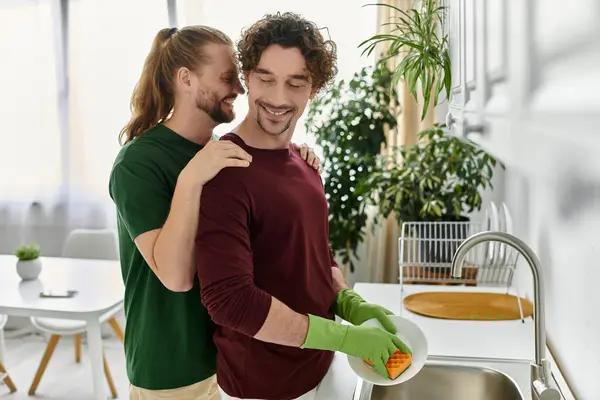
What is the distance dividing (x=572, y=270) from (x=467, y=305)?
609mm

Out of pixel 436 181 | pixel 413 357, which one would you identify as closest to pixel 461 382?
pixel 413 357

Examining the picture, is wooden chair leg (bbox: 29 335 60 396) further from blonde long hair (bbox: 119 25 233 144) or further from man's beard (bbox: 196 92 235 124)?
man's beard (bbox: 196 92 235 124)

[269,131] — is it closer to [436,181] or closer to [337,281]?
[337,281]

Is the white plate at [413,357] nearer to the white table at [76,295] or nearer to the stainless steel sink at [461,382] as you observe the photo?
the stainless steel sink at [461,382]

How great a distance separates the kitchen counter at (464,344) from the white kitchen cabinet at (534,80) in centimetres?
44

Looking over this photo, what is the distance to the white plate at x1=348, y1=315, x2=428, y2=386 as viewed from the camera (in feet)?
3.23

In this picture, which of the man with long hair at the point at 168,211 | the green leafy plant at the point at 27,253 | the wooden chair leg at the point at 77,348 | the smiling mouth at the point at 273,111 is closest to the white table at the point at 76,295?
the green leafy plant at the point at 27,253

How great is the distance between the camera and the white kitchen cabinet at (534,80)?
18.9 inches

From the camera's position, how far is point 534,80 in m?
0.65

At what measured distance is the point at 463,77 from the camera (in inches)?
48.8

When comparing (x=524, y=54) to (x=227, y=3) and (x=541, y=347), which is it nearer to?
(x=541, y=347)

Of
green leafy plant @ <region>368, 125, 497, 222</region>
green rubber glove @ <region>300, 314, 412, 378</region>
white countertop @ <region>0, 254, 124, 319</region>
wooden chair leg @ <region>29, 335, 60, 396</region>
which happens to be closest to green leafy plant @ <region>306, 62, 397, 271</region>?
green leafy plant @ <region>368, 125, 497, 222</region>

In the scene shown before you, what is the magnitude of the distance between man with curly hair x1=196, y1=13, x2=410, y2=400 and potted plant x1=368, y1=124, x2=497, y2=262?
1258 millimetres

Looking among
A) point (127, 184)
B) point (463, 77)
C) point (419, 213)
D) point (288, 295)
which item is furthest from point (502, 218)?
point (127, 184)
